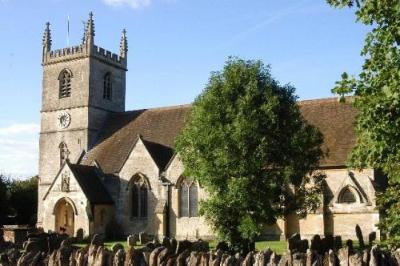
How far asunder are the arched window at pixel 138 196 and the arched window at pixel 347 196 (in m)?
13.5

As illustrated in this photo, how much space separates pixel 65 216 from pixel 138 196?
19.2ft

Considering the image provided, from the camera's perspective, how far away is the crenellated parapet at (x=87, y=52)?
151 ft

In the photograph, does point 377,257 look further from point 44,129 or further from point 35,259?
point 44,129

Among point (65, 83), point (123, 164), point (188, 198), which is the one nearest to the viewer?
point (188, 198)

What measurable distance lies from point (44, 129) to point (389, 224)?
1569 inches

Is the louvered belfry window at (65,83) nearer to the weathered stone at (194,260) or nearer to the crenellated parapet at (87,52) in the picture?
the crenellated parapet at (87,52)

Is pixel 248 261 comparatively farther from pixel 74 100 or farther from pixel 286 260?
pixel 74 100

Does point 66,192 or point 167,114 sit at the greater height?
point 167,114

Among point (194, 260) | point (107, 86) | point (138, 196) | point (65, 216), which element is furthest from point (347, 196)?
point (107, 86)

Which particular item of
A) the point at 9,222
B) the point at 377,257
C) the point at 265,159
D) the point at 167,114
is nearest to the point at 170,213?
the point at 167,114

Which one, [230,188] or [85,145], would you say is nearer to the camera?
[230,188]

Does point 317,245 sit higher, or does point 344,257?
point 344,257

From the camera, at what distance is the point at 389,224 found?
11.4 meters

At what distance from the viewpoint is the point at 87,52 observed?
151 ft
